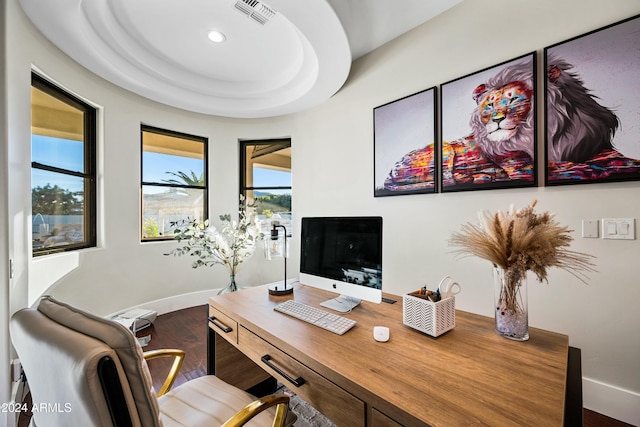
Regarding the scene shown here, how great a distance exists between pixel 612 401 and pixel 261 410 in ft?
6.60

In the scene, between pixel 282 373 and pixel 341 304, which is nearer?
pixel 282 373

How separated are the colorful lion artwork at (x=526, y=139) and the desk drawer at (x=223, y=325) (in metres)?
1.78

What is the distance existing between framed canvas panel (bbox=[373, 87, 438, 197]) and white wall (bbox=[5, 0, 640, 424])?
0.10 meters

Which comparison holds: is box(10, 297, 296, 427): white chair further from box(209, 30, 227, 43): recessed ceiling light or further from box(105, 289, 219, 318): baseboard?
box(105, 289, 219, 318): baseboard

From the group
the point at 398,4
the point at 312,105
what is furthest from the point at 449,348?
the point at 312,105

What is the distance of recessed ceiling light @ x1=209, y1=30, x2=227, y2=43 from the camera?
7.79 feet

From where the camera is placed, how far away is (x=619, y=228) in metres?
1.50

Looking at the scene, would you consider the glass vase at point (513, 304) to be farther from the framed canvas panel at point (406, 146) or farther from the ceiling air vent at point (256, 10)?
the ceiling air vent at point (256, 10)

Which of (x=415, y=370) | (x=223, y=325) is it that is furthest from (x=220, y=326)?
(x=415, y=370)

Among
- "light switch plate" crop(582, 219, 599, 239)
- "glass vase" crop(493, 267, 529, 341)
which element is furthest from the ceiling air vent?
"light switch plate" crop(582, 219, 599, 239)

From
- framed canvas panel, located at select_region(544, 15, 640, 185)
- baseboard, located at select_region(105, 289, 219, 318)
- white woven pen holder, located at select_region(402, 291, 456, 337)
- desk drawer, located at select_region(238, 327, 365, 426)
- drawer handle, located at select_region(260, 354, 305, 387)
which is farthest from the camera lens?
baseboard, located at select_region(105, 289, 219, 318)

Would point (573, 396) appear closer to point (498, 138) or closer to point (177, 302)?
point (498, 138)

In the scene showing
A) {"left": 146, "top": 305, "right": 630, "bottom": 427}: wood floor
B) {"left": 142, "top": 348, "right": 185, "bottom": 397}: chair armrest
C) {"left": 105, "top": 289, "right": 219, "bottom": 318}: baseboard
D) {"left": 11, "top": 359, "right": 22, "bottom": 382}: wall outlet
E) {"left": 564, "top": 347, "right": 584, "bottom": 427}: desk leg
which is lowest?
{"left": 146, "top": 305, "right": 630, "bottom": 427}: wood floor

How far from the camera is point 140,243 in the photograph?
3.17 meters
